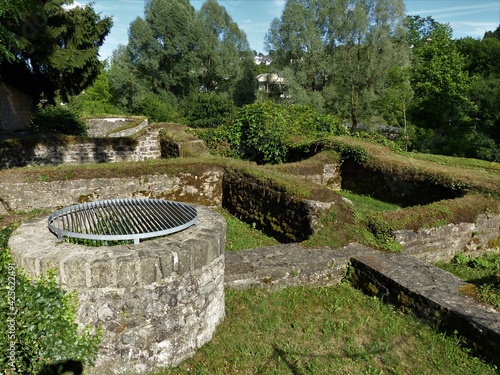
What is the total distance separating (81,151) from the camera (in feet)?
44.2

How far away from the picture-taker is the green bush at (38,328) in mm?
3201

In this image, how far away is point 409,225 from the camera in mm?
6512

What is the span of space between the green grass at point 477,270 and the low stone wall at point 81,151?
11.5 metres

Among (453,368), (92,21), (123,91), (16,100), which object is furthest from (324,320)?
(123,91)

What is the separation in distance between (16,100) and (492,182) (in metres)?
18.3

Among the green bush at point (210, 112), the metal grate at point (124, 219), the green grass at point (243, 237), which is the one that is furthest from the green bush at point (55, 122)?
the metal grate at point (124, 219)

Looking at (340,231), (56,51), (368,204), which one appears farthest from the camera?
(56,51)

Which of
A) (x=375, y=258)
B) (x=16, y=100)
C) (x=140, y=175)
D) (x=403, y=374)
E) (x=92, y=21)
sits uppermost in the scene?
(x=92, y=21)

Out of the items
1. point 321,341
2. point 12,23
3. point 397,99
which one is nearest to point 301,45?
point 397,99

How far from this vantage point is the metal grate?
4011 mm

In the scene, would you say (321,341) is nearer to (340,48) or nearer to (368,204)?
(368,204)

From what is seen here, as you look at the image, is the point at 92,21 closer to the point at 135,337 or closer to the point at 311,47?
the point at 135,337

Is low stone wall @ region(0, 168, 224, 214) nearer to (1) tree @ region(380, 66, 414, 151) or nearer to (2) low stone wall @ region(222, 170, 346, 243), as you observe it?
(2) low stone wall @ region(222, 170, 346, 243)

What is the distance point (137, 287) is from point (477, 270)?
6.02 m
